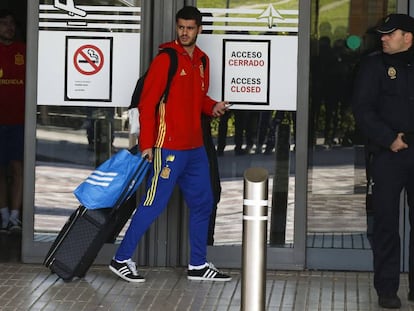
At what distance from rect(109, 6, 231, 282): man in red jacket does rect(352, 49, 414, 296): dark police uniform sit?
1.22 m

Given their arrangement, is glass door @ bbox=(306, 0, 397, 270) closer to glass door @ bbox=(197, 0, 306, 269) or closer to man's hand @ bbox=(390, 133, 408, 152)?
glass door @ bbox=(197, 0, 306, 269)

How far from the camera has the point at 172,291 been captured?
25.6 ft

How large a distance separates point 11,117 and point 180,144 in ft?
10.9

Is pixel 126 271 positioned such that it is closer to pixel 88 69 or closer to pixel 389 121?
pixel 88 69

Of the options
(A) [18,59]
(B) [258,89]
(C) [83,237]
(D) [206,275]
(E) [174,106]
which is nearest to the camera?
(E) [174,106]

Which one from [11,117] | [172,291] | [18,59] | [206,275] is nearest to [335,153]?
[206,275]

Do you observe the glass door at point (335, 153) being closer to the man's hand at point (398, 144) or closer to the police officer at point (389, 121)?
the police officer at point (389, 121)

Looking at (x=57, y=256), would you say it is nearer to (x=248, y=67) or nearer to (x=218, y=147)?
(x=218, y=147)

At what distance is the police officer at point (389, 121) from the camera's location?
7.29 m

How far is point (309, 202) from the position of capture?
859 centimetres

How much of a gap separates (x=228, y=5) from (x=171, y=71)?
0.95m

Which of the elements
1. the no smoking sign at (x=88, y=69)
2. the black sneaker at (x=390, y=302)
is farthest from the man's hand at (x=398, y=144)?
the no smoking sign at (x=88, y=69)

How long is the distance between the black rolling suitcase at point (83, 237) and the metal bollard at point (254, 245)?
2491 millimetres

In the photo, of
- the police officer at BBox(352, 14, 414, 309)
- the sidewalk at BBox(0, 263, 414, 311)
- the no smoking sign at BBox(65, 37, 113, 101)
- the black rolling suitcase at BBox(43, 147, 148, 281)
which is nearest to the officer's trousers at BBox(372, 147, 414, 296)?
the police officer at BBox(352, 14, 414, 309)
